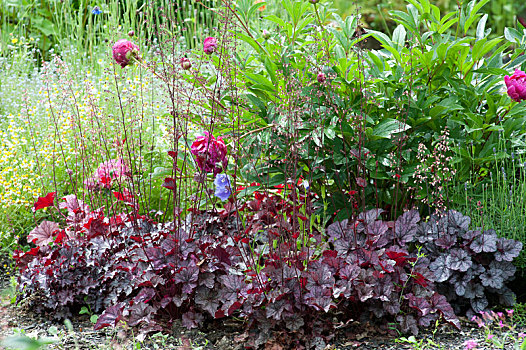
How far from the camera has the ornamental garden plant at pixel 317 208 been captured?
2.07 meters

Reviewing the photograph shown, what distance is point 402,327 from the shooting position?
2066mm

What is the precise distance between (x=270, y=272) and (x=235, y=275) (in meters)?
0.21

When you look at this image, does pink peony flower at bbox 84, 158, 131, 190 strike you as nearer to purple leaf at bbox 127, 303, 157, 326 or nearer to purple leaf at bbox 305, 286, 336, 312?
purple leaf at bbox 127, 303, 157, 326

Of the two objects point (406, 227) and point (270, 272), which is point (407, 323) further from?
point (270, 272)

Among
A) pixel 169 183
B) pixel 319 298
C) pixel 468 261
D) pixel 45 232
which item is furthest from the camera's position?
pixel 45 232

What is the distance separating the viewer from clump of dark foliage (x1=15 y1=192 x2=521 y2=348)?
6.65 feet

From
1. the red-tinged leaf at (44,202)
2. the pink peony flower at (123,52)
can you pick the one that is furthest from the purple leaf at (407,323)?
the red-tinged leaf at (44,202)

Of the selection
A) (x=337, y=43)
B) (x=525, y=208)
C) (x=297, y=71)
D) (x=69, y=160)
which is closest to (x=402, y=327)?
(x=525, y=208)

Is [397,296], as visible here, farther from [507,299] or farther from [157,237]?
[157,237]

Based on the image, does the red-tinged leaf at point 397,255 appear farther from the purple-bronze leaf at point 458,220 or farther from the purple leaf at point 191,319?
the purple leaf at point 191,319

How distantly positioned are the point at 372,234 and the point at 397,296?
271 mm

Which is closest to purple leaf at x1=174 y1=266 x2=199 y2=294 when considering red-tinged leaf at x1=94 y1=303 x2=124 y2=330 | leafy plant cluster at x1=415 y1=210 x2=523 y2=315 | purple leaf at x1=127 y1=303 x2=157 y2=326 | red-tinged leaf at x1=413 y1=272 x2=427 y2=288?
purple leaf at x1=127 y1=303 x2=157 y2=326

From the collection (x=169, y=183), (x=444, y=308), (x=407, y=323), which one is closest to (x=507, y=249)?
(x=444, y=308)

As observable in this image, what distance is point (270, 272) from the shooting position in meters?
2.03
